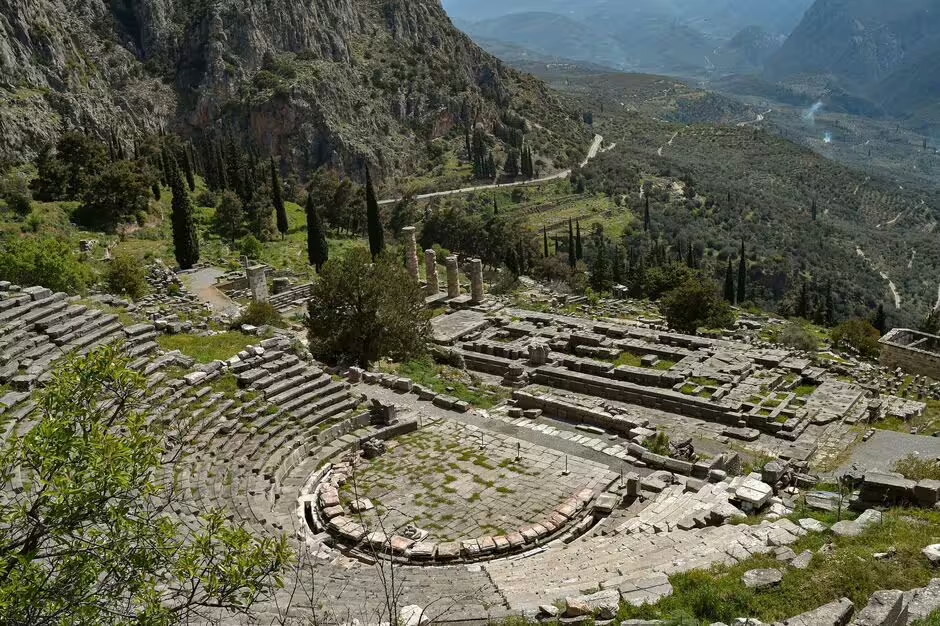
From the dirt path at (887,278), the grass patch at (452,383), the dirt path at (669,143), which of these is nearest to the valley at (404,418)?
the grass patch at (452,383)

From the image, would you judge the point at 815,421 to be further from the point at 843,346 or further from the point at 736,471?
the point at 843,346

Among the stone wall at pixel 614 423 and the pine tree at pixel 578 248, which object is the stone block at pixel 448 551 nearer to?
the stone wall at pixel 614 423

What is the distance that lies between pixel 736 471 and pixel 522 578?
10219 millimetres

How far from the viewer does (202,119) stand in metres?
104

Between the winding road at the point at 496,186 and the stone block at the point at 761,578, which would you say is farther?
the winding road at the point at 496,186

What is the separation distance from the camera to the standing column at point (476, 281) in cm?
4447

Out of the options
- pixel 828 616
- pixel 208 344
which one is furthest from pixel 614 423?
pixel 828 616

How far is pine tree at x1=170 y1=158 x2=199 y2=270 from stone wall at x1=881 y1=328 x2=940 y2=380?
42.5m

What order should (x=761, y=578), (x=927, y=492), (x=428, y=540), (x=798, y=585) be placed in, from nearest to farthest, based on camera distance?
1. (x=798, y=585)
2. (x=761, y=578)
3. (x=927, y=492)
4. (x=428, y=540)

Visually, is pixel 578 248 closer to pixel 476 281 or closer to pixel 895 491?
pixel 476 281

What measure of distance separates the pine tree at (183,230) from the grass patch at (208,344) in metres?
23.1

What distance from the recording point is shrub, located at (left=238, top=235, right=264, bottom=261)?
52.4m

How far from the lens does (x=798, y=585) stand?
10055 millimetres

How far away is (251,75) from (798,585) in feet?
374
